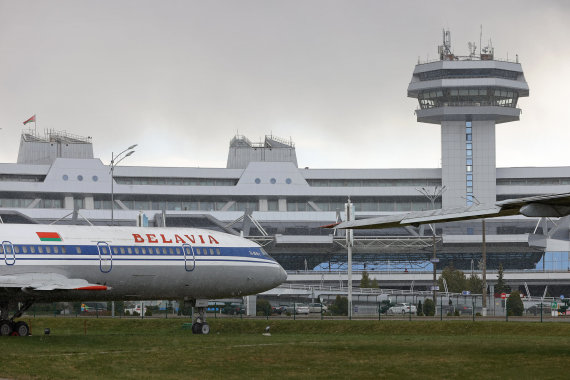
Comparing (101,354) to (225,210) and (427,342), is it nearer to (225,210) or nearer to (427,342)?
(427,342)

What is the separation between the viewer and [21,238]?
131 ft

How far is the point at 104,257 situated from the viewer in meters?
41.9

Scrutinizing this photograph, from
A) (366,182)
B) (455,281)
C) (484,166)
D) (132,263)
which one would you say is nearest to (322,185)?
(366,182)

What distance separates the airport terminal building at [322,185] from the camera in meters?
168

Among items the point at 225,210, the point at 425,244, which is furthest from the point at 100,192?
the point at 425,244

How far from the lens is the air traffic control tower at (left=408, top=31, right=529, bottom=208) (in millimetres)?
169750

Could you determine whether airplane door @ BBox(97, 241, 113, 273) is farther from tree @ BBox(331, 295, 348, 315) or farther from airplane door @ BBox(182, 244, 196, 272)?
tree @ BBox(331, 295, 348, 315)

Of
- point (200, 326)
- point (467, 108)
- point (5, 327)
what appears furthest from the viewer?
point (467, 108)

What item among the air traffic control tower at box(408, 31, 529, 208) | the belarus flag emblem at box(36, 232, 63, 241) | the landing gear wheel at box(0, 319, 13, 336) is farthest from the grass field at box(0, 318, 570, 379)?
the air traffic control tower at box(408, 31, 529, 208)

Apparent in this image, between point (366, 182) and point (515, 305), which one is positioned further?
point (366, 182)

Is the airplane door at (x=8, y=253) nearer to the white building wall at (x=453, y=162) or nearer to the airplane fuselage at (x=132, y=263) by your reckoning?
the airplane fuselage at (x=132, y=263)

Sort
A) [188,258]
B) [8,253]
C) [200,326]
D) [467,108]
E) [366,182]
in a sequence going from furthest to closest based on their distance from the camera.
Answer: [366,182], [467,108], [200,326], [188,258], [8,253]

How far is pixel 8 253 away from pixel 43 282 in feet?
5.48

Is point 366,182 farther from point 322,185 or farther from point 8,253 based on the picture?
point 8,253
